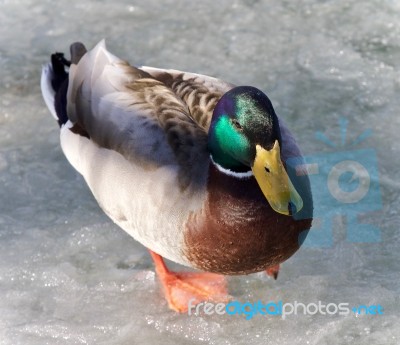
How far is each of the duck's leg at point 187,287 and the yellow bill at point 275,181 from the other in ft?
3.14

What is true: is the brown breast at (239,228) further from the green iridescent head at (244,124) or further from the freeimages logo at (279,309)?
the freeimages logo at (279,309)

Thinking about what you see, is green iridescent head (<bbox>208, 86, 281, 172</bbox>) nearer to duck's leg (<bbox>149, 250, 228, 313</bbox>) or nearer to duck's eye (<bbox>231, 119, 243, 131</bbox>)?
duck's eye (<bbox>231, 119, 243, 131</bbox>)

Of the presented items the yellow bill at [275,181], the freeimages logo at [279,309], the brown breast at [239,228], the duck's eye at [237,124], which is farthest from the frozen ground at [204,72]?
the duck's eye at [237,124]

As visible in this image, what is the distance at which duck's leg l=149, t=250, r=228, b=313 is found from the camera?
3.83 metres

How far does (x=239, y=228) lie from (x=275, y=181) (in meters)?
0.38

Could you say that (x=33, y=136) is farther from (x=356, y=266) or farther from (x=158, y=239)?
(x=356, y=266)

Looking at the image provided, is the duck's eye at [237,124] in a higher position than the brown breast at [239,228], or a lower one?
higher

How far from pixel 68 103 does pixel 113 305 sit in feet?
3.55

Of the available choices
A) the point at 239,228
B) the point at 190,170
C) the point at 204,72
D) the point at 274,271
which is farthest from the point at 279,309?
the point at 204,72

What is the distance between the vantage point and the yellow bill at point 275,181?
2.98 metres

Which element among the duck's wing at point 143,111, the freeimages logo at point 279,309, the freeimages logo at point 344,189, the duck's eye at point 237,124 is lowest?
the freeimages logo at point 279,309

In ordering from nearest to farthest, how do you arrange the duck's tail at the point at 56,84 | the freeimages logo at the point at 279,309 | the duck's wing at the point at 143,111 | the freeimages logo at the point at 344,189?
1. the duck's wing at the point at 143,111
2. the freeimages logo at the point at 279,309
3. the freeimages logo at the point at 344,189
4. the duck's tail at the point at 56,84

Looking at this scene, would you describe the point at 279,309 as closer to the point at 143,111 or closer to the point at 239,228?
the point at 239,228

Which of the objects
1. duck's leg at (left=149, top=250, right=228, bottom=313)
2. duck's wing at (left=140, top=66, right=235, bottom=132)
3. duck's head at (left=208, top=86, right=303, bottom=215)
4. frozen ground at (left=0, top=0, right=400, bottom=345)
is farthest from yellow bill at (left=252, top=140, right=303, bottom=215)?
duck's leg at (left=149, top=250, right=228, bottom=313)
